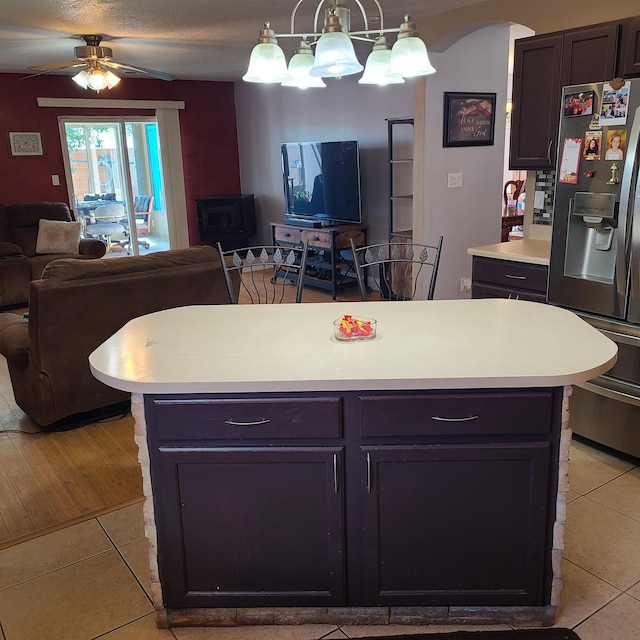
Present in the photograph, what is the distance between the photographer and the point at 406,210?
20.4 feet

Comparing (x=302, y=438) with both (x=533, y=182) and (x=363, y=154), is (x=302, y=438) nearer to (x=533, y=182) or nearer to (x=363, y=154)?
(x=533, y=182)

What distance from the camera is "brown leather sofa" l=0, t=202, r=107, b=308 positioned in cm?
637

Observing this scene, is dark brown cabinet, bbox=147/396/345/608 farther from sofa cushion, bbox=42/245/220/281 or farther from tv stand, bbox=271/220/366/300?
tv stand, bbox=271/220/366/300

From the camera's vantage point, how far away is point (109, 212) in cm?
813

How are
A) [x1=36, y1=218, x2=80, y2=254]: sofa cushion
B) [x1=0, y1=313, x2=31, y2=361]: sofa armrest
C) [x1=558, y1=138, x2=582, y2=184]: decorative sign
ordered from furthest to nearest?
[x1=36, y1=218, x2=80, y2=254]: sofa cushion
[x1=0, y1=313, x2=31, y2=361]: sofa armrest
[x1=558, y1=138, x2=582, y2=184]: decorative sign

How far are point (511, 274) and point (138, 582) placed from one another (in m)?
2.45

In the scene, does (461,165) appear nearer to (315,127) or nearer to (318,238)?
(318,238)

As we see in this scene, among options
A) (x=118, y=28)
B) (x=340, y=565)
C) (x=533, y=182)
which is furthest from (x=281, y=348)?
(x=118, y=28)

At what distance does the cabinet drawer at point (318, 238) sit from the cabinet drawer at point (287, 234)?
0.13 meters

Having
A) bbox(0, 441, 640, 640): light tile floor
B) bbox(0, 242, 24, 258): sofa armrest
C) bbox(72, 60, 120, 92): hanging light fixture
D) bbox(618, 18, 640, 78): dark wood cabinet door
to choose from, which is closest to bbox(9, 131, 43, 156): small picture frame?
bbox(0, 242, 24, 258): sofa armrest

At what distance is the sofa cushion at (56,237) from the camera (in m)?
6.89

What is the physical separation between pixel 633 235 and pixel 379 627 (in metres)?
1.94

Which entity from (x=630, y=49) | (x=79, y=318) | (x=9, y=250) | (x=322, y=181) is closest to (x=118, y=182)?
(x=9, y=250)

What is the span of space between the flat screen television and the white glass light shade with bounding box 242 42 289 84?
4612mm
